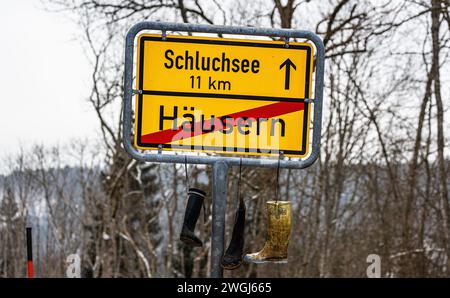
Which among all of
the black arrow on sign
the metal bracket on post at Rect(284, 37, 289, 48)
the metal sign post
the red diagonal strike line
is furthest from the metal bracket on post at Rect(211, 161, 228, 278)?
the metal bracket on post at Rect(284, 37, 289, 48)

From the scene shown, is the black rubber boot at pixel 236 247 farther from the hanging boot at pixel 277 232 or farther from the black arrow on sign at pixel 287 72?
the black arrow on sign at pixel 287 72

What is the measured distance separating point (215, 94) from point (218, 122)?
11 centimetres

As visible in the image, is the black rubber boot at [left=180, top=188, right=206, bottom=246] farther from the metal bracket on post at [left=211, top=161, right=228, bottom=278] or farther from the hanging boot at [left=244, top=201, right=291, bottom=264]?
the hanging boot at [left=244, top=201, right=291, bottom=264]

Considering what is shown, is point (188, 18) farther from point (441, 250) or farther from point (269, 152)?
point (269, 152)

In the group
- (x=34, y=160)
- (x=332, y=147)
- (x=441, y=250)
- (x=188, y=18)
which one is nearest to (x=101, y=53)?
(x=188, y=18)

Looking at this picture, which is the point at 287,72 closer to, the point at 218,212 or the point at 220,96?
the point at 220,96

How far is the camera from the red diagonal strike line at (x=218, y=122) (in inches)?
106

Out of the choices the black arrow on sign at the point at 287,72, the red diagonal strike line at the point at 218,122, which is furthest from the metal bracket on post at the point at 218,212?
the black arrow on sign at the point at 287,72

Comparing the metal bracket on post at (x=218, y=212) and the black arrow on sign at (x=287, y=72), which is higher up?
the black arrow on sign at (x=287, y=72)

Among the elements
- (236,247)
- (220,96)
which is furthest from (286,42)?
(236,247)

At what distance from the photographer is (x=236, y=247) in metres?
2.67

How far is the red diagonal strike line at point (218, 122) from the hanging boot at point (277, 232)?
338mm

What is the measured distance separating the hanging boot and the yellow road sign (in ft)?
0.71

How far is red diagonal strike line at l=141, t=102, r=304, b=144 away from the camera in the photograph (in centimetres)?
269
